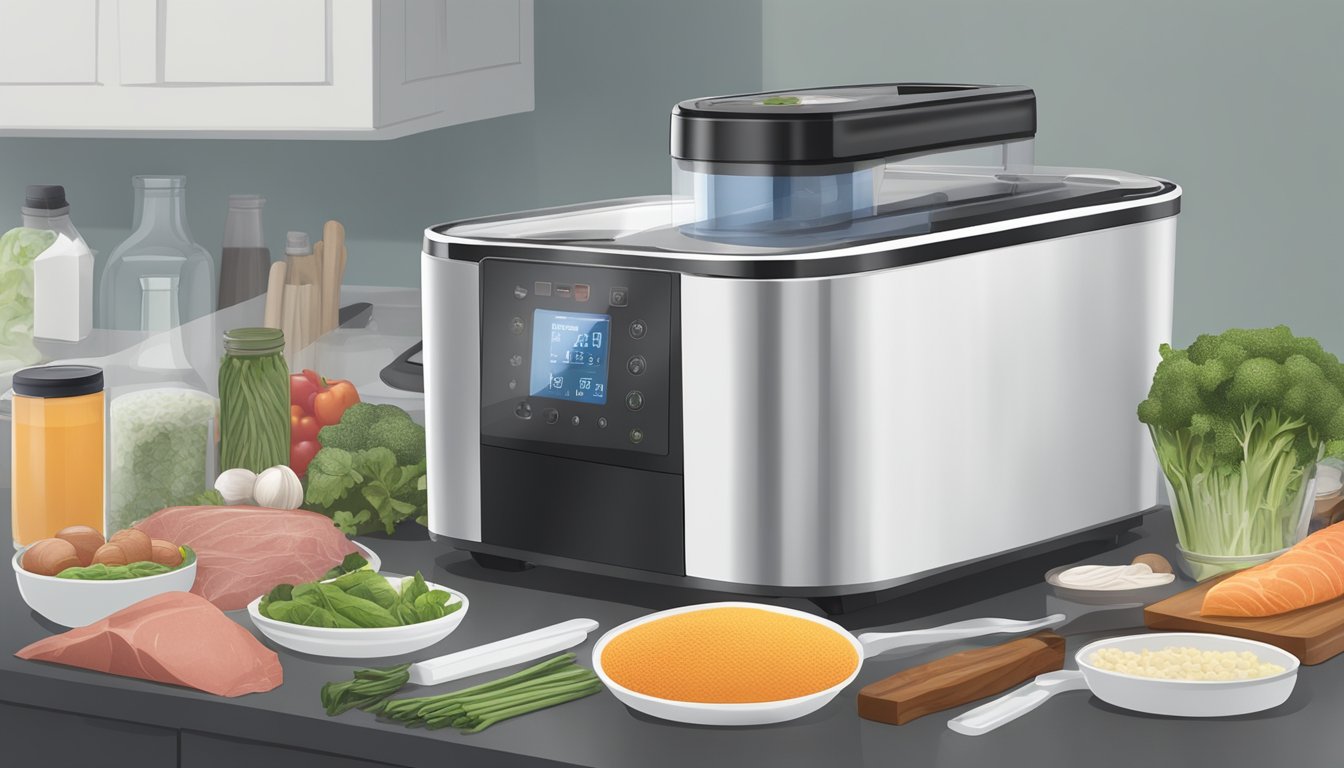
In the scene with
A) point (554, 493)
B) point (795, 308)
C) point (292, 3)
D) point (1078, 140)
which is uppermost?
point (292, 3)

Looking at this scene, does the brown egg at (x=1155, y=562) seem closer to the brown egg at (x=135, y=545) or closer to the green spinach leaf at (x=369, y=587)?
the green spinach leaf at (x=369, y=587)

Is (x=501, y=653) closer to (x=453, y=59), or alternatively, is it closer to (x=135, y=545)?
(x=135, y=545)

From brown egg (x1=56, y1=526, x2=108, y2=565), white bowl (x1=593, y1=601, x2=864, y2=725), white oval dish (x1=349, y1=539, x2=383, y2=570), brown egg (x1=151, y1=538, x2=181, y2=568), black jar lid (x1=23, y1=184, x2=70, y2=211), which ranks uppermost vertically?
black jar lid (x1=23, y1=184, x2=70, y2=211)

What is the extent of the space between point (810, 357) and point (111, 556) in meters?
0.54

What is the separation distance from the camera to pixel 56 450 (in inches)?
51.5

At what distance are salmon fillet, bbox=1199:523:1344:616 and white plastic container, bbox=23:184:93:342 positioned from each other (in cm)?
143

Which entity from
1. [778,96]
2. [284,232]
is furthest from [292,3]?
[778,96]

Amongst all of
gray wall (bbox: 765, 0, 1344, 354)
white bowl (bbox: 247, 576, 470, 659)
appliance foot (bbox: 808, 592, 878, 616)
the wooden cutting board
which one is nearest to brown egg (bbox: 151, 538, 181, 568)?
white bowl (bbox: 247, 576, 470, 659)

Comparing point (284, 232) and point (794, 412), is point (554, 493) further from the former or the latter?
point (284, 232)

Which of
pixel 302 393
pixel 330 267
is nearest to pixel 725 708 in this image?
pixel 302 393

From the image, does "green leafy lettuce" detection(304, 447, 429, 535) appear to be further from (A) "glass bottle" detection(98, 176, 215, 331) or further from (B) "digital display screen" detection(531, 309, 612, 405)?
(A) "glass bottle" detection(98, 176, 215, 331)

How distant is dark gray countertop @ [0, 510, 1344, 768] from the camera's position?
96cm

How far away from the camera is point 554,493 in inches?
48.3

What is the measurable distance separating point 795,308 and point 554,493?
0.83ft
